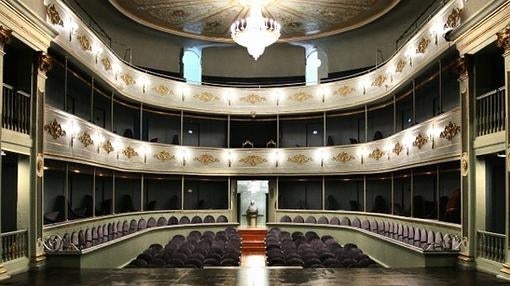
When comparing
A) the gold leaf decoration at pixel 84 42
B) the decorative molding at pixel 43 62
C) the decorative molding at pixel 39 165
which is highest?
the gold leaf decoration at pixel 84 42

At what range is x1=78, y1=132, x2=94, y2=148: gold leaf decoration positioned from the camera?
14767mm

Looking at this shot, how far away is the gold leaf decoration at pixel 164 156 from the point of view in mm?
22289

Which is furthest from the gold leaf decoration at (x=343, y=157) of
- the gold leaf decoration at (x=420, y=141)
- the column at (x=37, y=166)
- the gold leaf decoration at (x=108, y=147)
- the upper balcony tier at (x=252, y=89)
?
the column at (x=37, y=166)

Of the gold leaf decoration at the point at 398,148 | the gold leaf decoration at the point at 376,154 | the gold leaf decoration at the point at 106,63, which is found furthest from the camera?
the gold leaf decoration at the point at 376,154

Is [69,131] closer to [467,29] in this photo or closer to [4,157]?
[4,157]

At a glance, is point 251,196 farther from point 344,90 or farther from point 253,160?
point 344,90

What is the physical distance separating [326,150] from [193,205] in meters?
7.47

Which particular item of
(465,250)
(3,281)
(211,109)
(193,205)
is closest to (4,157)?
(3,281)

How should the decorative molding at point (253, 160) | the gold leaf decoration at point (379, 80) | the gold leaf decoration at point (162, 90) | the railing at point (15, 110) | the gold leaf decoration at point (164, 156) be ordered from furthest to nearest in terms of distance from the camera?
1. the decorative molding at point (253, 160)
2. the gold leaf decoration at point (164, 156)
3. the gold leaf decoration at point (162, 90)
4. the gold leaf decoration at point (379, 80)
5. the railing at point (15, 110)

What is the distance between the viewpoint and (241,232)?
2222 cm

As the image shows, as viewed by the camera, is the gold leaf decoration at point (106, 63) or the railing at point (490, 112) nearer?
the railing at point (490, 112)

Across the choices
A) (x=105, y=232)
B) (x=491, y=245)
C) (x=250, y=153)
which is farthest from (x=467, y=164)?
(x=250, y=153)

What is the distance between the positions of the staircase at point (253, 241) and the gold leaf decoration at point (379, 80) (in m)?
7.77

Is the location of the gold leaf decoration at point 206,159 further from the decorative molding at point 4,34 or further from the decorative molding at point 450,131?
the decorative molding at point 4,34
